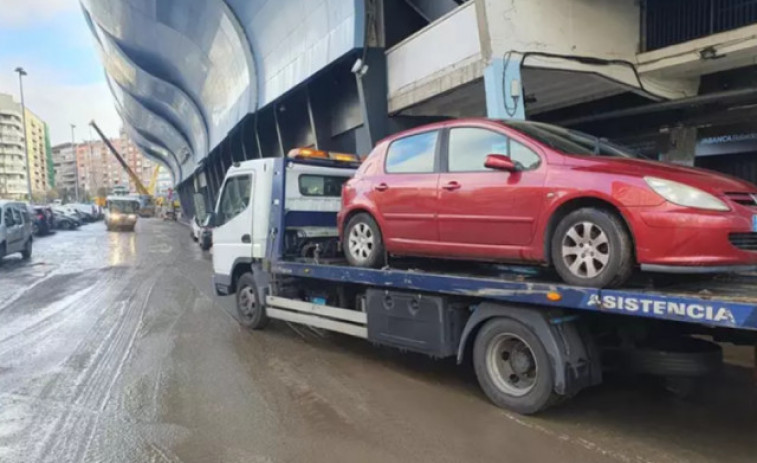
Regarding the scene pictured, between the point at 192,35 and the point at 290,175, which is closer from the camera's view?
the point at 290,175

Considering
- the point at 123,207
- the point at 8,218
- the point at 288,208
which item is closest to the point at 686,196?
the point at 288,208

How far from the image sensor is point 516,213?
4.69 metres

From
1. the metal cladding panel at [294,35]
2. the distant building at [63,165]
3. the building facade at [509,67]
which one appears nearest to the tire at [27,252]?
the building facade at [509,67]

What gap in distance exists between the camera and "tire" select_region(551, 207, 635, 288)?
4.07 meters

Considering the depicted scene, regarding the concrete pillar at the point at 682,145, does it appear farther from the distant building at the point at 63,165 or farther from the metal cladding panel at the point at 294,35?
the distant building at the point at 63,165

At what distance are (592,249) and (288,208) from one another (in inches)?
175

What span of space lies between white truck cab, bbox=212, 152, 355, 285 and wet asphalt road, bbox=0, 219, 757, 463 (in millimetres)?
1191

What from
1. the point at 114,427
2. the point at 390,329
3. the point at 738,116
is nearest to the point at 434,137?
the point at 390,329

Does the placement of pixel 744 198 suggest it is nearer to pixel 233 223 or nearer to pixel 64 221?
pixel 233 223

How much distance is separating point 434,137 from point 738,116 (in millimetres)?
7698

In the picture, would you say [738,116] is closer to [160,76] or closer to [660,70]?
[660,70]

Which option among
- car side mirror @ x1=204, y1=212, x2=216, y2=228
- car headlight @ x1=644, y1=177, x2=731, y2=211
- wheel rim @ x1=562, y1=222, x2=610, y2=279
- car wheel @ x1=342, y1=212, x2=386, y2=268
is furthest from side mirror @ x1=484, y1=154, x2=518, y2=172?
car side mirror @ x1=204, y1=212, x2=216, y2=228

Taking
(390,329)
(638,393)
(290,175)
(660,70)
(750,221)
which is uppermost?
(660,70)

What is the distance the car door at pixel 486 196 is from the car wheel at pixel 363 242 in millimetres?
959
